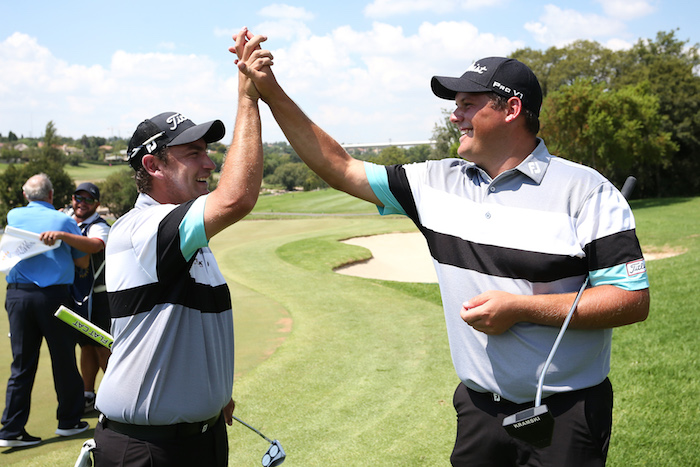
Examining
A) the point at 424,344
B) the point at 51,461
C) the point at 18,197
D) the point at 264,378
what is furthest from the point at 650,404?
the point at 18,197

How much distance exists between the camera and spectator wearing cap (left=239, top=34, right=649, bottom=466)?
2436 millimetres

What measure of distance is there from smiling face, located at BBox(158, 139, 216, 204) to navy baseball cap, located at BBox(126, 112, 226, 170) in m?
0.06

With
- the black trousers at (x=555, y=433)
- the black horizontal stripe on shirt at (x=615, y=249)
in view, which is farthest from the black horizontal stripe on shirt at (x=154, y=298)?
the black horizontal stripe on shirt at (x=615, y=249)

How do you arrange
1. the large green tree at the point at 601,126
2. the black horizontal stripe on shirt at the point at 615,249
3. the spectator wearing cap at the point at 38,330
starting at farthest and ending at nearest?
the large green tree at the point at 601,126 → the spectator wearing cap at the point at 38,330 → the black horizontal stripe on shirt at the point at 615,249

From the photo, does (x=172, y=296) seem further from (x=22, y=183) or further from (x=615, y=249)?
(x=22, y=183)

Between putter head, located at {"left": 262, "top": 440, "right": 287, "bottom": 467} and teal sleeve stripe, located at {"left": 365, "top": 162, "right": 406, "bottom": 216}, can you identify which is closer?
teal sleeve stripe, located at {"left": 365, "top": 162, "right": 406, "bottom": 216}

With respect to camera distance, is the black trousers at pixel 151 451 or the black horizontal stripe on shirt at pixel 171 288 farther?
the black trousers at pixel 151 451

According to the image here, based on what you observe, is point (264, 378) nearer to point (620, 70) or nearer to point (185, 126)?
point (185, 126)

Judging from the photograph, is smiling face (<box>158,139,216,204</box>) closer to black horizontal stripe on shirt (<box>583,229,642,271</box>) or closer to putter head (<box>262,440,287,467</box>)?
putter head (<box>262,440,287,467</box>)

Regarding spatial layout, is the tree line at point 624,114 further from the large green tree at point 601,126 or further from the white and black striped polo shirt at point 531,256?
the white and black striped polo shirt at point 531,256

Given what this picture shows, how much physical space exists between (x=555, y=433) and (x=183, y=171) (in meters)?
2.19

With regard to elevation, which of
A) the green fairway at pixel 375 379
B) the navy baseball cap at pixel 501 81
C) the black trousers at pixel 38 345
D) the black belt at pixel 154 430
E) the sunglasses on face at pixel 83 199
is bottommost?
the green fairway at pixel 375 379

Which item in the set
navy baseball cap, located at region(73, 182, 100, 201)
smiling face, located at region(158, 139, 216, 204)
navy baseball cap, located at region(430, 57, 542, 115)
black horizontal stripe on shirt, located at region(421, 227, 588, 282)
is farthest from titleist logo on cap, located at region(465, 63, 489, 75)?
navy baseball cap, located at region(73, 182, 100, 201)

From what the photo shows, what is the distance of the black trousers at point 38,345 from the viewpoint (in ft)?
17.7
